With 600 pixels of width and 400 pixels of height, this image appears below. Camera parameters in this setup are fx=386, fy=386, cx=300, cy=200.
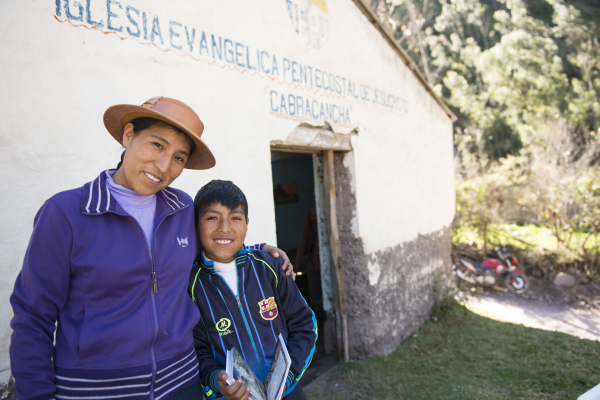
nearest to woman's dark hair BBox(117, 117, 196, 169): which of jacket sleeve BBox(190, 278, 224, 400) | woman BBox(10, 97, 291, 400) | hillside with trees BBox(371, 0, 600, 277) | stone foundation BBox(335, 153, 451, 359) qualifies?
woman BBox(10, 97, 291, 400)

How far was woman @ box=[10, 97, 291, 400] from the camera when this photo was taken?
1155mm

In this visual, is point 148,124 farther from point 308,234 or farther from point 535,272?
point 535,272

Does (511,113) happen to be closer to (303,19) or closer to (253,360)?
(303,19)

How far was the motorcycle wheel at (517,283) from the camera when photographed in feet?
23.0

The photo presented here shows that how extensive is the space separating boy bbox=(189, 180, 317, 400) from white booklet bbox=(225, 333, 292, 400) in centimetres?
16

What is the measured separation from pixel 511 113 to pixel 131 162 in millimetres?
17634

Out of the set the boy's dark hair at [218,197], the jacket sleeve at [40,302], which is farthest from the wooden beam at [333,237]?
the jacket sleeve at [40,302]

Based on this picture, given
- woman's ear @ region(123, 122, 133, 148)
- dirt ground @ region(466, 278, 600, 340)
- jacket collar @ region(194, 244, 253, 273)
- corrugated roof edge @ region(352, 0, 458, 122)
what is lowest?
dirt ground @ region(466, 278, 600, 340)

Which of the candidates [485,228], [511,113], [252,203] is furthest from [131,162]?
[511,113]

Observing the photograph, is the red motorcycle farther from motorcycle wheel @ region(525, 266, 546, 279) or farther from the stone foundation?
the stone foundation

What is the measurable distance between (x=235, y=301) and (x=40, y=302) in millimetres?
709

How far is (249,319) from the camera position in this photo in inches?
64.2

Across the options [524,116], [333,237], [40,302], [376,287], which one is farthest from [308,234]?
[524,116]

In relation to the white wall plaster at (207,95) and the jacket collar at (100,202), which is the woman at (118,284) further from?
the white wall plaster at (207,95)
